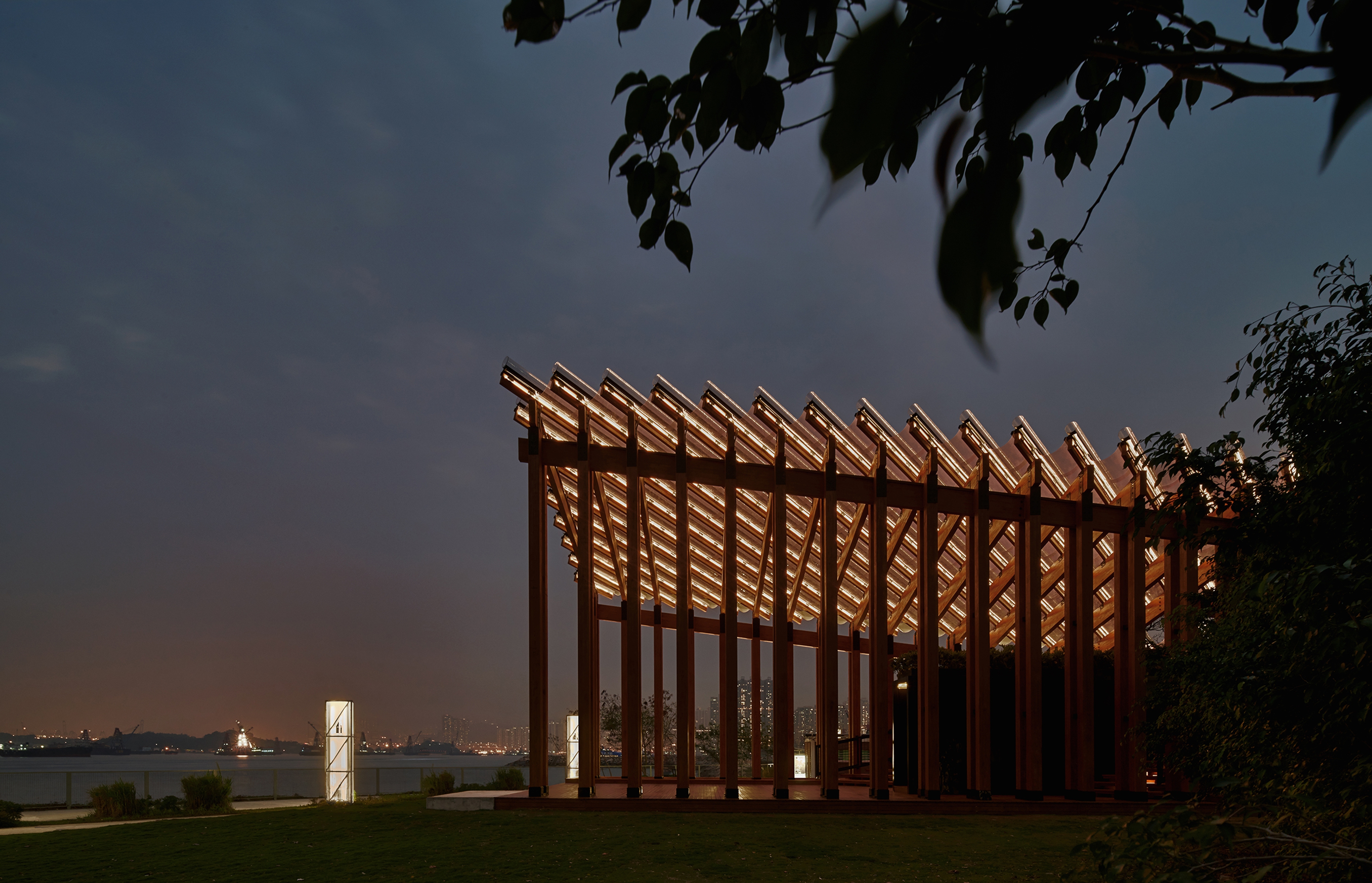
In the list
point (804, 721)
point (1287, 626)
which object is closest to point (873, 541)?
point (1287, 626)

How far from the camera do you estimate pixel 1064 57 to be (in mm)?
506

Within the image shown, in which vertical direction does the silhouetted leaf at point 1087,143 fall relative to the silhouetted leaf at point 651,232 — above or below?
above

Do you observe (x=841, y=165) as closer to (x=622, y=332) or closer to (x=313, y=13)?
(x=313, y=13)

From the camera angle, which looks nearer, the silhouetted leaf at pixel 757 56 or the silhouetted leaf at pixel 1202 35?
the silhouetted leaf at pixel 757 56

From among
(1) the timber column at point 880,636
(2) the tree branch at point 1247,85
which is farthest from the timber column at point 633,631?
(2) the tree branch at point 1247,85

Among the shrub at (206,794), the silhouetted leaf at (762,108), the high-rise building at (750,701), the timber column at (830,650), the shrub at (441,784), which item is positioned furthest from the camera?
the high-rise building at (750,701)

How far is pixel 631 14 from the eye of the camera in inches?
38.1

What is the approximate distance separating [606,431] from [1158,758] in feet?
29.4

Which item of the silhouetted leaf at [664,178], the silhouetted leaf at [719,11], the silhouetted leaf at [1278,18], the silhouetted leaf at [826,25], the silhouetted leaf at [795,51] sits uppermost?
the silhouetted leaf at [1278,18]

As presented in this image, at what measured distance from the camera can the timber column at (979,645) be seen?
13984mm

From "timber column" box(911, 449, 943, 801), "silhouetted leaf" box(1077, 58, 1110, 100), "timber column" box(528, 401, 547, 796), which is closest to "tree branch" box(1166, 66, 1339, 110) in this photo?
"silhouetted leaf" box(1077, 58, 1110, 100)

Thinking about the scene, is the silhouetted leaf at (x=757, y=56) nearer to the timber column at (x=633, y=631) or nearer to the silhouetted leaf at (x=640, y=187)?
the silhouetted leaf at (x=640, y=187)

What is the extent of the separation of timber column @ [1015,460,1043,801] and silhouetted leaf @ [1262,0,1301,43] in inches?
536

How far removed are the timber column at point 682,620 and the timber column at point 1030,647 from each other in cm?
481
